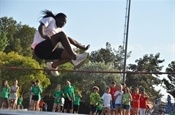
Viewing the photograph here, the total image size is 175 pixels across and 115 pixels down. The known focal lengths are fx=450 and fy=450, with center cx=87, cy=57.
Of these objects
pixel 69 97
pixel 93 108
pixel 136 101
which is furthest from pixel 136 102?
pixel 69 97

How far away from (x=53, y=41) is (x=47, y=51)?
178 millimetres

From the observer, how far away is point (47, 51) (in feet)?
20.5

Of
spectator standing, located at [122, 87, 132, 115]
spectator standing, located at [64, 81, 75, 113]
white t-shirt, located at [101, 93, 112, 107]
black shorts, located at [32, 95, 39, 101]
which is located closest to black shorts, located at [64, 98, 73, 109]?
spectator standing, located at [64, 81, 75, 113]

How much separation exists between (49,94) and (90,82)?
3490 millimetres

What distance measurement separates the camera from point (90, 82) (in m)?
36.4

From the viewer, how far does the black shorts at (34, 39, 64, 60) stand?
6.21 meters

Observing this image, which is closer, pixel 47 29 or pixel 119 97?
pixel 47 29

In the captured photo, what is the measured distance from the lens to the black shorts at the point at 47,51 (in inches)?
245

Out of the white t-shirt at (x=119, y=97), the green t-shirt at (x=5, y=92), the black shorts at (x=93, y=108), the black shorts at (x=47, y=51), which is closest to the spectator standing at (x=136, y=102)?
the white t-shirt at (x=119, y=97)

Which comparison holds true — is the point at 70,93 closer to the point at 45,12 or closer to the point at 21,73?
the point at 45,12

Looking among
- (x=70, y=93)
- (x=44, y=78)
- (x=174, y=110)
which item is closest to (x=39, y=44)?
(x=70, y=93)

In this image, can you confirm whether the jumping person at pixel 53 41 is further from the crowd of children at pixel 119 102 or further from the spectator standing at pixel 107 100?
the spectator standing at pixel 107 100

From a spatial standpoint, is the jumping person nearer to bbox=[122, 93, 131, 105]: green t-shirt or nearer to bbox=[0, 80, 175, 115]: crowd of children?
bbox=[122, 93, 131, 105]: green t-shirt

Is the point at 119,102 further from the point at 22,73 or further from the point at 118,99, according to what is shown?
the point at 22,73
